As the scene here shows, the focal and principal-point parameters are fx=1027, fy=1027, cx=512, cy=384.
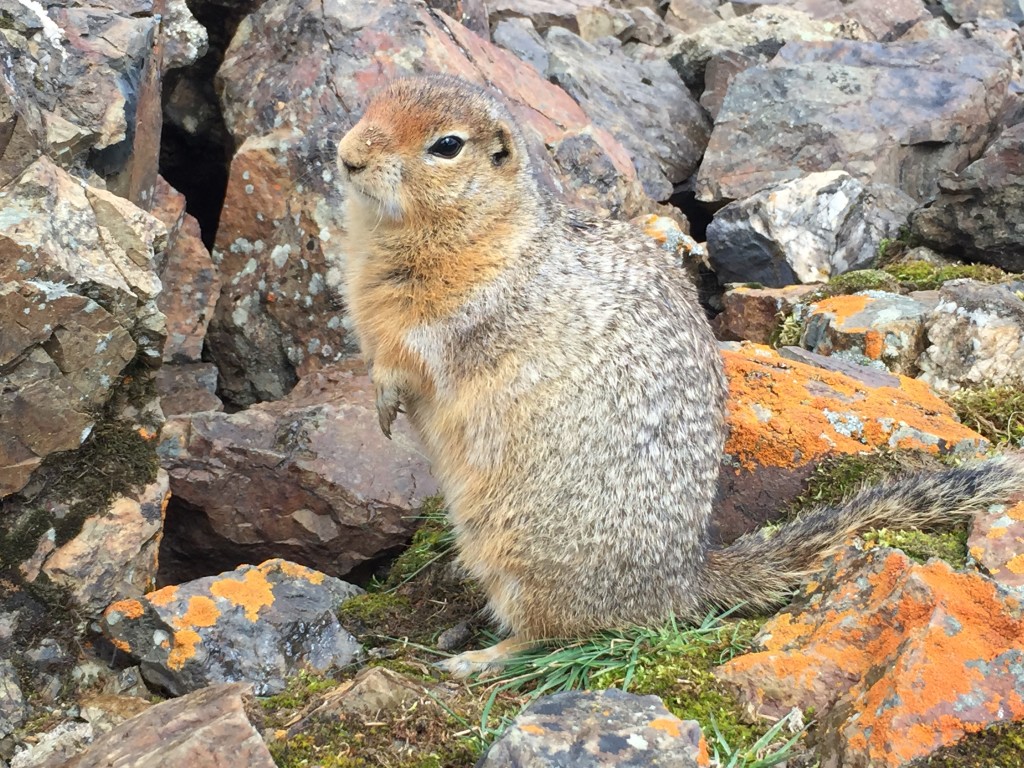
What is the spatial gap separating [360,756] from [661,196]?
8.59 m

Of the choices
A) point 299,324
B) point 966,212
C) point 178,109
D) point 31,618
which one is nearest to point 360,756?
point 31,618

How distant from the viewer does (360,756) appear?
402 cm

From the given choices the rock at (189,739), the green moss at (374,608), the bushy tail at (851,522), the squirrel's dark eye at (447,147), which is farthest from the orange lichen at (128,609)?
the bushy tail at (851,522)

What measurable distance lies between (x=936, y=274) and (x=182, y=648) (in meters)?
6.89

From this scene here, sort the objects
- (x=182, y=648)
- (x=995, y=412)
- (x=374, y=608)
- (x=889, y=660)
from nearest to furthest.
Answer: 1. (x=889, y=660)
2. (x=182, y=648)
3. (x=374, y=608)
4. (x=995, y=412)

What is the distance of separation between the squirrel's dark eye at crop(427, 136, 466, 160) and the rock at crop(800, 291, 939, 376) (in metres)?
3.75

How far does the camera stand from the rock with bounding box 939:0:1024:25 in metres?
18.1

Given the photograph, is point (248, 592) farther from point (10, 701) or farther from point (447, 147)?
point (447, 147)

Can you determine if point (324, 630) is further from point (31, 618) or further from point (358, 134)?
point (358, 134)

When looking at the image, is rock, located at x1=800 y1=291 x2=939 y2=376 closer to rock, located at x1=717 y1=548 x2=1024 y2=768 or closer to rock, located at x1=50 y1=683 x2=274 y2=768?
rock, located at x1=717 y1=548 x2=1024 y2=768

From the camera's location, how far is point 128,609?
208 inches

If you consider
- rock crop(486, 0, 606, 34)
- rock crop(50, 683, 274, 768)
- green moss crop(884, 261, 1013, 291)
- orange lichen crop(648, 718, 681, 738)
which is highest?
rock crop(486, 0, 606, 34)

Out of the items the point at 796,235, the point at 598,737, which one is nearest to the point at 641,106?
the point at 796,235

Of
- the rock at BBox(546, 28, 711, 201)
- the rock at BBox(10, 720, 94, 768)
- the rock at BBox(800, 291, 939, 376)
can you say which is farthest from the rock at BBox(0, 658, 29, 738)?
the rock at BBox(546, 28, 711, 201)
